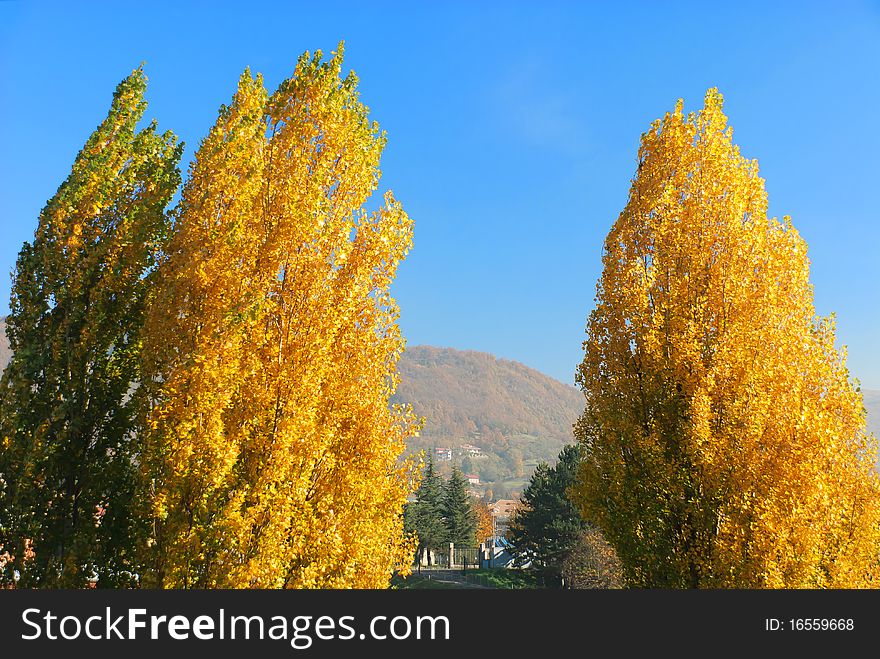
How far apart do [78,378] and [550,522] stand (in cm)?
3337

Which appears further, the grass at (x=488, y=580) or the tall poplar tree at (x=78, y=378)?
the grass at (x=488, y=580)

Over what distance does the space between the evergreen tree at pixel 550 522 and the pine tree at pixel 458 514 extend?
34.5ft

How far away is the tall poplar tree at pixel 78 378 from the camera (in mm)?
6855

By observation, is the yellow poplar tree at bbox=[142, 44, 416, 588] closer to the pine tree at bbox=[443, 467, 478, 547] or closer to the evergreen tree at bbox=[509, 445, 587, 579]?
the evergreen tree at bbox=[509, 445, 587, 579]

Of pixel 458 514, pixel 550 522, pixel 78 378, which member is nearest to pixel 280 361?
pixel 78 378

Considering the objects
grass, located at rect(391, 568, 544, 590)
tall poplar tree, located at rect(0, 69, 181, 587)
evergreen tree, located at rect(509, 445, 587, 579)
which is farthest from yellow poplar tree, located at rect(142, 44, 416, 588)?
grass, located at rect(391, 568, 544, 590)

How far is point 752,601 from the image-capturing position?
5652 mm

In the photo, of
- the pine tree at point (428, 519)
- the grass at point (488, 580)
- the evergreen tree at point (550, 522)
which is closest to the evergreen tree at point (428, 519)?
the pine tree at point (428, 519)

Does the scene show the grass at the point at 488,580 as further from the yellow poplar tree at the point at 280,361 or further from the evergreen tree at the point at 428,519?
the yellow poplar tree at the point at 280,361

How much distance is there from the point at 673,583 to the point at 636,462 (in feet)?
5.39

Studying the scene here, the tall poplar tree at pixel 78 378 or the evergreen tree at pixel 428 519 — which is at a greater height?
the tall poplar tree at pixel 78 378

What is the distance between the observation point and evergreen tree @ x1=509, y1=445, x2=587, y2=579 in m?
33.8

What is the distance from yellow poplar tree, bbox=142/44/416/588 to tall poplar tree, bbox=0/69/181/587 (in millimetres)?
778

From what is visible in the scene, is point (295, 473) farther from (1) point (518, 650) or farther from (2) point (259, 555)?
(1) point (518, 650)
